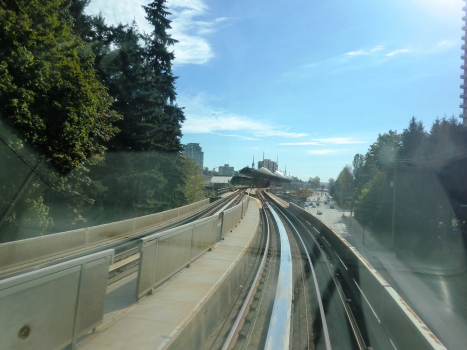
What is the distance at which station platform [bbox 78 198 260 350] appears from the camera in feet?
13.0

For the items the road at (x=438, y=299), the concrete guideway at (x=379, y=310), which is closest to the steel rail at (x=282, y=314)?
the concrete guideway at (x=379, y=310)

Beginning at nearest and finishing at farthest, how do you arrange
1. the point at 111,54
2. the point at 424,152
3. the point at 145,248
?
the point at 145,248 < the point at 111,54 < the point at 424,152

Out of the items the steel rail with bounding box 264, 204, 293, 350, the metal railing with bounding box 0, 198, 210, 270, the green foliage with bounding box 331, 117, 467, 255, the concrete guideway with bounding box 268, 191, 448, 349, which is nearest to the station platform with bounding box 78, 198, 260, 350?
the steel rail with bounding box 264, 204, 293, 350

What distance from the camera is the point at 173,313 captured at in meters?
4.93

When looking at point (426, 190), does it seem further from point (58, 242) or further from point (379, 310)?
point (58, 242)

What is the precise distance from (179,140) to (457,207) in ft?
75.5

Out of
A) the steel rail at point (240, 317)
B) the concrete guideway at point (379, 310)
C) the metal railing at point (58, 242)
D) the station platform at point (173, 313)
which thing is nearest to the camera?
the station platform at point (173, 313)

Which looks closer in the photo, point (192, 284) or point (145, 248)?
point (145, 248)

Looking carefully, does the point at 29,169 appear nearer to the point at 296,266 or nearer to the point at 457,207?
the point at 296,266

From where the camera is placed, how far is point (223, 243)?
40.4 ft

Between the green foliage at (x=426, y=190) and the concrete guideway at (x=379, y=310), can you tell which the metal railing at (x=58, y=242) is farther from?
the green foliage at (x=426, y=190)

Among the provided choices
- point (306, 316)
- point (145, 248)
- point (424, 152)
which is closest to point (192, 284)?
point (145, 248)

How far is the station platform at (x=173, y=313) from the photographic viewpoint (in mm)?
3973

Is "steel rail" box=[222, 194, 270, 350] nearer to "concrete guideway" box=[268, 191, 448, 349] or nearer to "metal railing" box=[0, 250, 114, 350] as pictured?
"concrete guideway" box=[268, 191, 448, 349]
